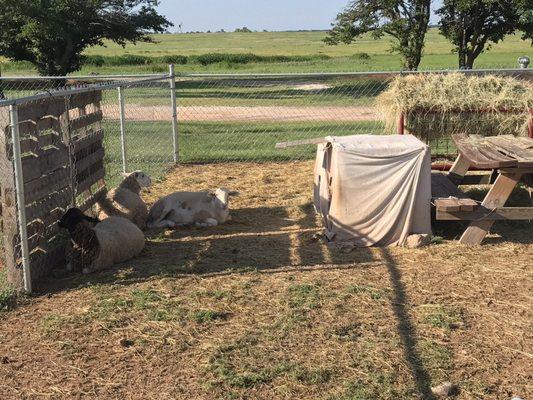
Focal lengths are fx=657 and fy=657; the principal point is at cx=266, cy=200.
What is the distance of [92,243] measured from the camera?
5738 millimetres

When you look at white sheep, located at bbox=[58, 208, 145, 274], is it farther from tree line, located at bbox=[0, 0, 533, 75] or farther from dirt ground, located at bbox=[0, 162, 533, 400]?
tree line, located at bbox=[0, 0, 533, 75]

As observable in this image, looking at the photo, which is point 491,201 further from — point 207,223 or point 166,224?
point 166,224

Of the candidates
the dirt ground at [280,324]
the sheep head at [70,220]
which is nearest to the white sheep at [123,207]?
the dirt ground at [280,324]

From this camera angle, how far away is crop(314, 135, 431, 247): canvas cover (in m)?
6.35

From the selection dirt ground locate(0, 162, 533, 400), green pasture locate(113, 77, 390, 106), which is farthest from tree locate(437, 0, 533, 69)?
dirt ground locate(0, 162, 533, 400)

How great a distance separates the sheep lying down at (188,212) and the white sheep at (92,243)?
133 centimetres

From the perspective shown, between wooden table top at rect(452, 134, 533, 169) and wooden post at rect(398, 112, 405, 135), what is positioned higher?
wooden post at rect(398, 112, 405, 135)

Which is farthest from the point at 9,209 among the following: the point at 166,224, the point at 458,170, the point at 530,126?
the point at 530,126

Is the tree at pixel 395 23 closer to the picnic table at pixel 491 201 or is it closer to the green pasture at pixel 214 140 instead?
the green pasture at pixel 214 140

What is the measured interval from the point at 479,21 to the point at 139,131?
50.2 ft

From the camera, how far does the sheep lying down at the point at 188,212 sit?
7.31m

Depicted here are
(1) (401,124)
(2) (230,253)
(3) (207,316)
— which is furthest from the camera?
(1) (401,124)

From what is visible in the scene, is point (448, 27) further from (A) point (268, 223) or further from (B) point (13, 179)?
(B) point (13, 179)

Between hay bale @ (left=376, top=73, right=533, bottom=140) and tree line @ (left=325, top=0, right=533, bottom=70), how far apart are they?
16037mm
